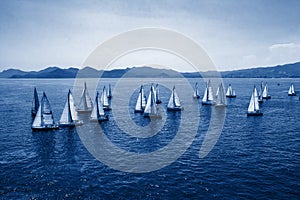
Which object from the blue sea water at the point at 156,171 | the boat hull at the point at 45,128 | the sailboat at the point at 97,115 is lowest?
the blue sea water at the point at 156,171

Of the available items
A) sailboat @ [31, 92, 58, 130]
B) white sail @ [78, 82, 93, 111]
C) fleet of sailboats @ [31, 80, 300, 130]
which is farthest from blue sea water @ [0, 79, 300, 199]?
white sail @ [78, 82, 93, 111]

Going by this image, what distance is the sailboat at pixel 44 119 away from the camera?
78.0m

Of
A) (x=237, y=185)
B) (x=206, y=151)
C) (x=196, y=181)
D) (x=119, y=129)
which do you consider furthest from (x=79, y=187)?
(x=119, y=129)

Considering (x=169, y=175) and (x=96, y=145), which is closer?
(x=169, y=175)

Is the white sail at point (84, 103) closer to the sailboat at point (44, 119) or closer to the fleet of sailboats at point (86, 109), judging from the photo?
the fleet of sailboats at point (86, 109)

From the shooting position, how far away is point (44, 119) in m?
80.3

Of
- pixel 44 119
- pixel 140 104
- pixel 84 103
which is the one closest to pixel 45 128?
pixel 44 119

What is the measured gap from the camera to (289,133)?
255ft

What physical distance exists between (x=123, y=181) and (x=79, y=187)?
7927mm

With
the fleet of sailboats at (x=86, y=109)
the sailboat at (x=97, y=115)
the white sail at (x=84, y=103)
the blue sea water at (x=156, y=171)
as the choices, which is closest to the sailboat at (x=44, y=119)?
the fleet of sailboats at (x=86, y=109)

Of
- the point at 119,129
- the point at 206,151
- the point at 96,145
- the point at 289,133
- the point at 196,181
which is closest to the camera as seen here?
the point at 196,181

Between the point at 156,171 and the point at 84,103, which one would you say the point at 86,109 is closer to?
the point at 84,103

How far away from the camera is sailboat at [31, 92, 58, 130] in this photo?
78.0 meters

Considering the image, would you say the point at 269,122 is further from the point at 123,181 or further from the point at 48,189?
the point at 48,189
